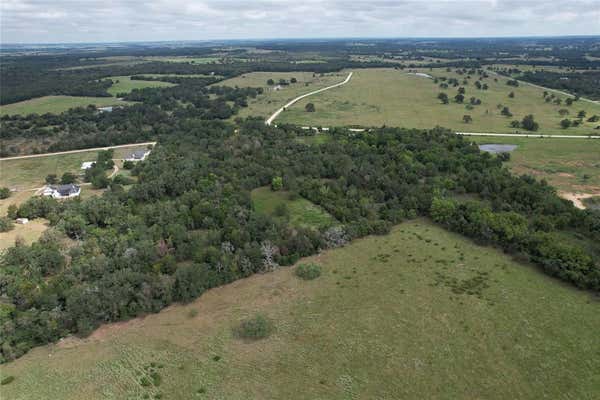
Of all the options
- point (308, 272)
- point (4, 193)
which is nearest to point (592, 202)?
point (308, 272)

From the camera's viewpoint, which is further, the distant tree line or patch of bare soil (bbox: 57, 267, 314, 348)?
the distant tree line

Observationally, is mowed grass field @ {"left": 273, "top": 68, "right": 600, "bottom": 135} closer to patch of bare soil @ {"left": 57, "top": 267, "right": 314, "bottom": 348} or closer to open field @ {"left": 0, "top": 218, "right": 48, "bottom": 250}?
open field @ {"left": 0, "top": 218, "right": 48, "bottom": 250}

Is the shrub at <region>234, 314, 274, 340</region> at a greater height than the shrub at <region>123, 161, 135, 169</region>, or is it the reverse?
the shrub at <region>123, 161, 135, 169</region>

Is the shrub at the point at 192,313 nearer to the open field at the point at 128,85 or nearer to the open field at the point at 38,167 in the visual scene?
the open field at the point at 38,167

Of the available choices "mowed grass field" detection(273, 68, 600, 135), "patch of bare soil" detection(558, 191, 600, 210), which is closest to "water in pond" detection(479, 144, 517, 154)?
"mowed grass field" detection(273, 68, 600, 135)

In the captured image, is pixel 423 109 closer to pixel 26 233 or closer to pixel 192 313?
pixel 192 313

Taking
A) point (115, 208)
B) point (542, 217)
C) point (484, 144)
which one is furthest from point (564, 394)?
point (484, 144)
